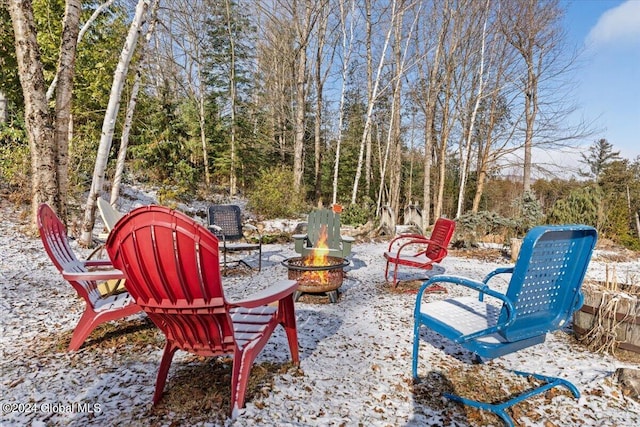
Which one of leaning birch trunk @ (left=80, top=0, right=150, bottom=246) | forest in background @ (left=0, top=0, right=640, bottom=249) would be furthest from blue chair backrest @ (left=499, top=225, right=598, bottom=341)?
forest in background @ (left=0, top=0, right=640, bottom=249)

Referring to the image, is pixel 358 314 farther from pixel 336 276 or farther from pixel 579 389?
pixel 579 389

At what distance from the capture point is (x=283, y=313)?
2180 millimetres

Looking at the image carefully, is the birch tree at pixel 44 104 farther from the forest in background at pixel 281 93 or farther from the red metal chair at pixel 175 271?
the red metal chair at pixel 175 271

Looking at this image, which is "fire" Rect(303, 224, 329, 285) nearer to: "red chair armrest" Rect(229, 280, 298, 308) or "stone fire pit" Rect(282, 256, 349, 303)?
"stone fire pit" Rect(282, 256, 349, 303)

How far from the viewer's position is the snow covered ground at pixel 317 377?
1793 millimetres

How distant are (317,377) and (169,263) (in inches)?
52.3

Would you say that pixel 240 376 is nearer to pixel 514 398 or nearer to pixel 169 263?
pixel 169 263

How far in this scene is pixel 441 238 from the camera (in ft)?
14.4

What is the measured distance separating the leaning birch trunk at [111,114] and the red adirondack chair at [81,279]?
124 inches

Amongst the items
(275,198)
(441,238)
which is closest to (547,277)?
(441,238)

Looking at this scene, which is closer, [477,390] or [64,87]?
[477,390]

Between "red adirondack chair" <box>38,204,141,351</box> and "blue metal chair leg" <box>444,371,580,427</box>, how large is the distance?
7.54ft

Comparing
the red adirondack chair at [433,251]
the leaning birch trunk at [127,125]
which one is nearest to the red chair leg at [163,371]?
the red adirondack chair at [433,251]

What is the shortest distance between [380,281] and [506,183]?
25.1m
